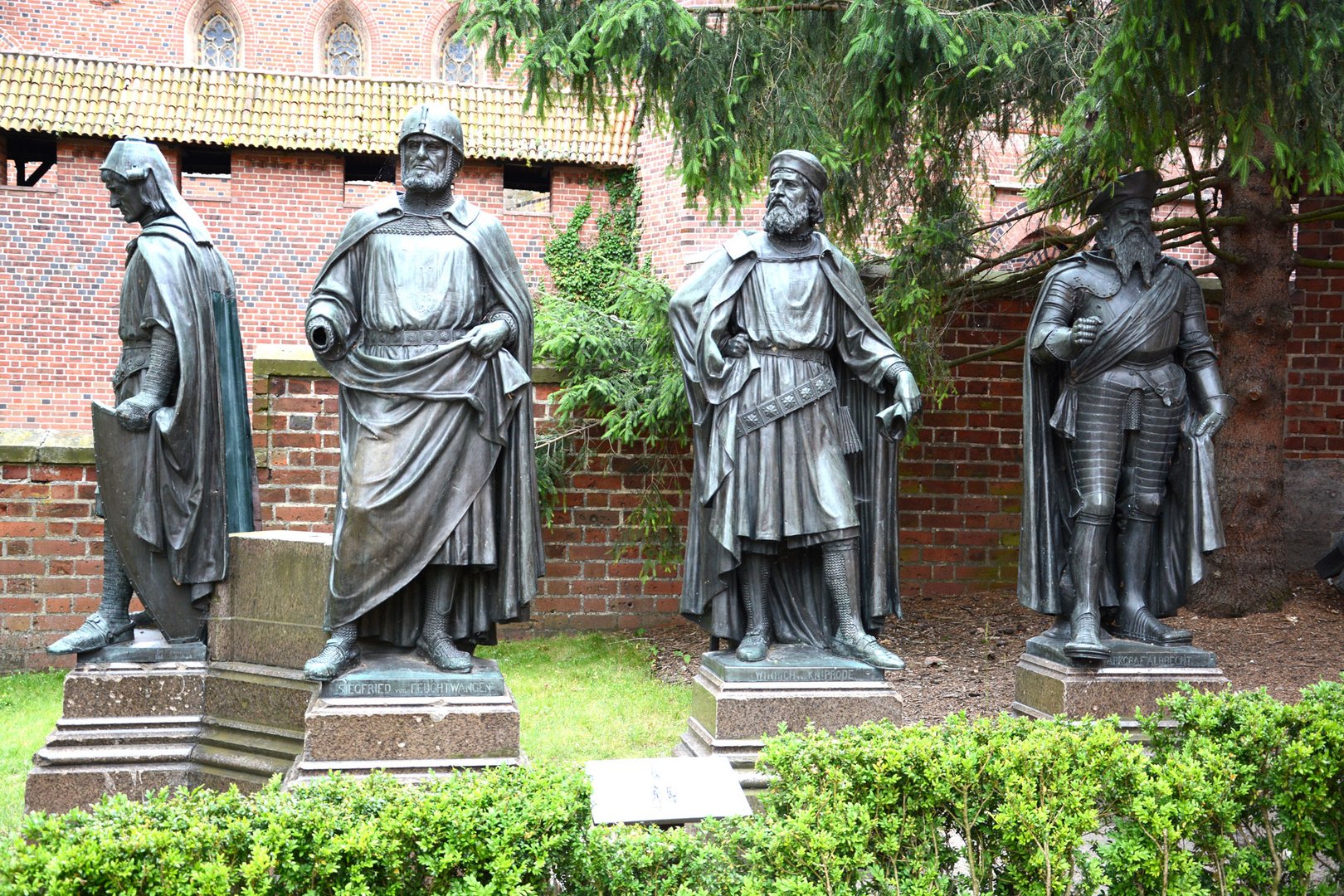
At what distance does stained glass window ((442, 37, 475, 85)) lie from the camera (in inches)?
814

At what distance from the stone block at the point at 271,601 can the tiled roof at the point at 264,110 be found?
11.3 metres

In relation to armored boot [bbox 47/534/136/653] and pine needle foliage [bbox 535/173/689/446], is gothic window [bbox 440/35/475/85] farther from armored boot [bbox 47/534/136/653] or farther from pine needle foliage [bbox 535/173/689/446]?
armored boot [bbox 47/534/136/653]

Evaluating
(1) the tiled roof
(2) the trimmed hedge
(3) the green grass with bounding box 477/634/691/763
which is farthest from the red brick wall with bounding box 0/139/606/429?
(2) the trimmed hedge

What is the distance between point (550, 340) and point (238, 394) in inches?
152

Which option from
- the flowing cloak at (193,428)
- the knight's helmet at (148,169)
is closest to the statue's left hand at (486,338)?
the flowing cloak at (193,428)

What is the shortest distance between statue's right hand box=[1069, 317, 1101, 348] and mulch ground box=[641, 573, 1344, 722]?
2.38 m

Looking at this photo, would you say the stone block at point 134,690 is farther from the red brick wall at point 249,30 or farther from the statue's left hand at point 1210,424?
the red brick wall at point 249,30

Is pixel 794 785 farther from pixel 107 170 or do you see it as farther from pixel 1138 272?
pixel 107 170

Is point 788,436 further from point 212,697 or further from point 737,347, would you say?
point 212,697

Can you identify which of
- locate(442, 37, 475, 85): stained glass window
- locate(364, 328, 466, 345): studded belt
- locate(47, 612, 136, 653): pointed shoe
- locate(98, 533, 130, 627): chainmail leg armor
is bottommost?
locate(47, 612, 136, 653): pointed shoe

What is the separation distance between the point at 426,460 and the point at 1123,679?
10.7 feet

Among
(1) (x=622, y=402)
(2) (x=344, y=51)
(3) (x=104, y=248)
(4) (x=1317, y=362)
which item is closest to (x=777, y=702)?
(1) (x=622, y=402)

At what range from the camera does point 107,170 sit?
5.48 metres

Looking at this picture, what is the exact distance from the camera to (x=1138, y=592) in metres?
5.64
